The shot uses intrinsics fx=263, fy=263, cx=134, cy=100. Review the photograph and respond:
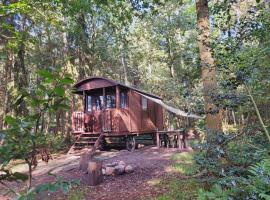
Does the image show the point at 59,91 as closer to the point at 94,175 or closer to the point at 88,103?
the point at 94,175

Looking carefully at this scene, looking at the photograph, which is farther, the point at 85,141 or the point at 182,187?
the point at 85,141

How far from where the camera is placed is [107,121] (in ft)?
40.5

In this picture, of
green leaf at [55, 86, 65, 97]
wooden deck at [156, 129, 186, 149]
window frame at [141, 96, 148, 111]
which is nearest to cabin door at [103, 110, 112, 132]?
window frame at [141, 96, 148, 111]

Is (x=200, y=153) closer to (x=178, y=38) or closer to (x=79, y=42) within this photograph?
(x=79, y=42)

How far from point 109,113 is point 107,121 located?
39 centimetres

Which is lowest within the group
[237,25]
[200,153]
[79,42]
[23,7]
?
[200,153]

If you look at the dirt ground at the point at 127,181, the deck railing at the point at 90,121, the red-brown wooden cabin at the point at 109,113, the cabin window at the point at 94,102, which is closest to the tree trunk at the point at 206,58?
the dirt ground at the point at 127,181

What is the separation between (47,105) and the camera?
60.0 inches

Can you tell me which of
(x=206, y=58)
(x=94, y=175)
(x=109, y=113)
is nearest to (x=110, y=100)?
(x=109, y=113)

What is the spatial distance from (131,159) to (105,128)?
3.50 metres

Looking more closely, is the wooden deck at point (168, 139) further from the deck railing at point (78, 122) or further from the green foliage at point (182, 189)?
the green foliage at point (182, 189)

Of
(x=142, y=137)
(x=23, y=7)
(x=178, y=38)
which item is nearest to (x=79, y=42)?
(x=142, y=137)

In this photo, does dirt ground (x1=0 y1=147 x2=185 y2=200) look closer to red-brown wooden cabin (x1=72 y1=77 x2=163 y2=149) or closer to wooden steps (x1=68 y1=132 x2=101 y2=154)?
wooden steps (x1=68 y1=132 x2=101 y2=154)

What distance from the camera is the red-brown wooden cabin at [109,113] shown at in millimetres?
12273
